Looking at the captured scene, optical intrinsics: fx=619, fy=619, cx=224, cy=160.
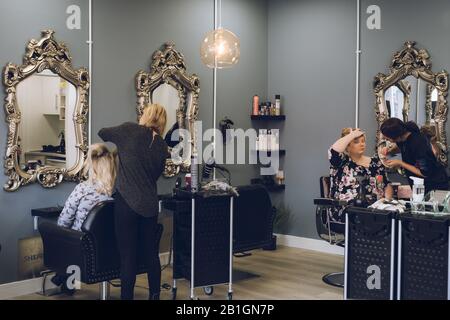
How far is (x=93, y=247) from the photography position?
381 centimetres

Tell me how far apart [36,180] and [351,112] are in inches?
114

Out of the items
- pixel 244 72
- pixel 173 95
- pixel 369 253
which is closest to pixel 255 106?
pixel 244 72

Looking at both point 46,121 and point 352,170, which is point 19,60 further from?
point 352,170

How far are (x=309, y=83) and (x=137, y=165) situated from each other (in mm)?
2760

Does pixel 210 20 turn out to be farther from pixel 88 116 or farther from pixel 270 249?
pixel 270 249

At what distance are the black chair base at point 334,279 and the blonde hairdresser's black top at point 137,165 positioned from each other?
1672 mm

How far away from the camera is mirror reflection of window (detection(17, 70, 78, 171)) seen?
14.4 feet

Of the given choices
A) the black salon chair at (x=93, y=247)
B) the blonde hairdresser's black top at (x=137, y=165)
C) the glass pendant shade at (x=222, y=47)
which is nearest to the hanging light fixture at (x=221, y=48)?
the glass pendant shade at (x=222, y=47)

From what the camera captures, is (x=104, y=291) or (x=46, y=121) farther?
(x=46, y=121)

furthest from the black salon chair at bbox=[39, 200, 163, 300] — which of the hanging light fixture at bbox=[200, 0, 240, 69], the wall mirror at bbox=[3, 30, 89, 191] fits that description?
the hanging light fixture at bbox=[200, 0, 240, 69]

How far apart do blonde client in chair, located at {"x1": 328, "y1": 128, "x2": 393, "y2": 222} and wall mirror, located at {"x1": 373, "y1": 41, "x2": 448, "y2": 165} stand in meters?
0.69

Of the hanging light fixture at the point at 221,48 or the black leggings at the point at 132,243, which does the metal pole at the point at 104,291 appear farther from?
the hanging light fixture at the point at 221,48

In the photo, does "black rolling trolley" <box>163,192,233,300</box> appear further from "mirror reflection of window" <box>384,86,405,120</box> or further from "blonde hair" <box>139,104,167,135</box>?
"mirror reflection of window" <box>384,86,405,120</box>
